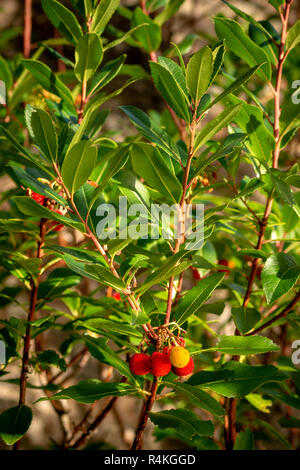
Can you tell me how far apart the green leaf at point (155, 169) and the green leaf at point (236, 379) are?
0.26 m

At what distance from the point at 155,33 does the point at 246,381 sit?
0.78 meters

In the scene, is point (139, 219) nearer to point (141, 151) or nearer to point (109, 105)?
point (141, 151)

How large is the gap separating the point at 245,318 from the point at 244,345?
97 millimetres

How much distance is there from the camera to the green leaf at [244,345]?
58 centimetres

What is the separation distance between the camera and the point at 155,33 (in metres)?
1.01

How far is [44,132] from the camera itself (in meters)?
0.56

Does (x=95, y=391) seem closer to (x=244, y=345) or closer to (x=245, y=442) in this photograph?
(x=244, y=345)

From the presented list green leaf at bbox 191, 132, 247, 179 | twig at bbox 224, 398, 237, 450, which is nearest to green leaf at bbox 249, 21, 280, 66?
green leaf at bbox 191, 132, 247, 179

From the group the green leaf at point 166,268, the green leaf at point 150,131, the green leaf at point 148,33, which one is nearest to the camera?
the green leaf at point 166,268

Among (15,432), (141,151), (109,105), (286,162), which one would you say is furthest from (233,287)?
(109,105)

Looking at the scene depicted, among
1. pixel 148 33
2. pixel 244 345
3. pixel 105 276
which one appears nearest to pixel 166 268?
pixel 105 276

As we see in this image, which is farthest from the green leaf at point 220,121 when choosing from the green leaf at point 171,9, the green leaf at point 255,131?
the green leaf at point 171,9

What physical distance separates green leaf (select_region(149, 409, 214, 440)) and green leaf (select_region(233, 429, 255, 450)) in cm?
24

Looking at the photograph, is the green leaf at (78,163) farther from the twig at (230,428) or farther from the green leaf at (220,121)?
the twig at (230,428)
